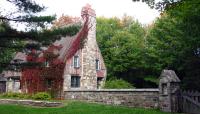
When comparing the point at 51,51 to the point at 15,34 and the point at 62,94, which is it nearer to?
the point at 62,94

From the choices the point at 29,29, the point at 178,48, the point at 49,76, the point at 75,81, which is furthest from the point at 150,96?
the point at 75,81

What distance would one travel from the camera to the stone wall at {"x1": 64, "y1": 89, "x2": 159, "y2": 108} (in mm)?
18953

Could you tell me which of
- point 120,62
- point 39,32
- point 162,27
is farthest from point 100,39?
point 39,32

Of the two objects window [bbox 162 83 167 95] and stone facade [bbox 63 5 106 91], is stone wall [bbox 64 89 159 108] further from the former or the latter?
stone facade [bbox 63 5 106 91]

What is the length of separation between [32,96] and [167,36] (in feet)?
46.0

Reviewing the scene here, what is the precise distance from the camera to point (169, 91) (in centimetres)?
1717

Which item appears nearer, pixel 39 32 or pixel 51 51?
pixel 39 32

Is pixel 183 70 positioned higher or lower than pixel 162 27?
lower

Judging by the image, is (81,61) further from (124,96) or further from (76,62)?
(124,96)

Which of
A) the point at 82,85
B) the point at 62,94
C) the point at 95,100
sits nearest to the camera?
the point at 95,100

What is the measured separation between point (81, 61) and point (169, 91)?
54.9 feet

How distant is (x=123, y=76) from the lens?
126 feet

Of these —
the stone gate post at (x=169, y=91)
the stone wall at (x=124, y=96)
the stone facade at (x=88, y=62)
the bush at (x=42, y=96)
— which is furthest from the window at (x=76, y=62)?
the stone gate post at (x=169, y=91)

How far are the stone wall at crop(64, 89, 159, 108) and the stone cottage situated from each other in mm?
4710
